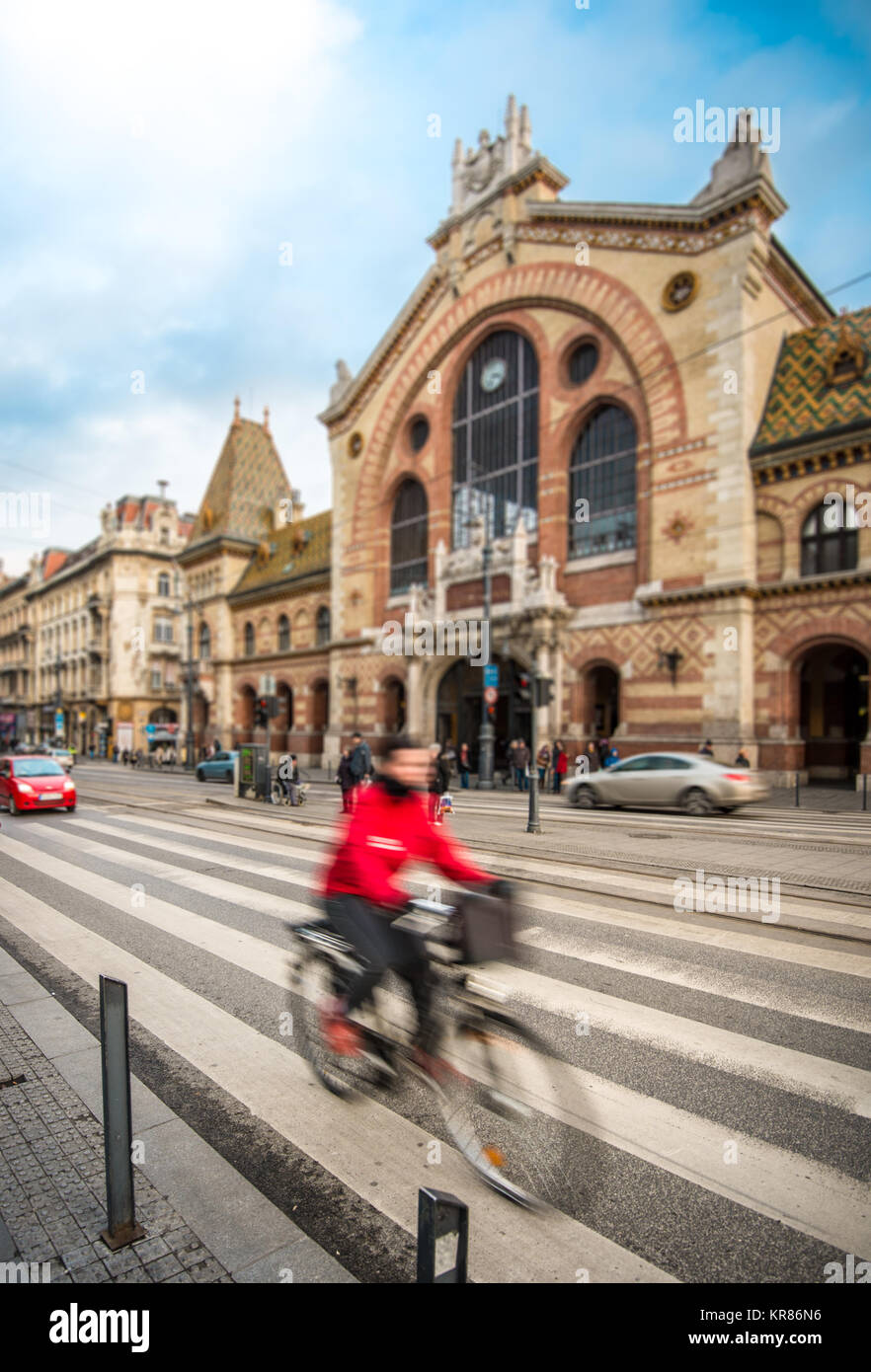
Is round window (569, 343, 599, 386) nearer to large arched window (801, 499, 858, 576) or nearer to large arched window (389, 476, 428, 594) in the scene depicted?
large arched window (389, 476, 428, 594)

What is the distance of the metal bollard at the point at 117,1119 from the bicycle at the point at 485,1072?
1.18m

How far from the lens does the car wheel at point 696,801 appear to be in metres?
14.5

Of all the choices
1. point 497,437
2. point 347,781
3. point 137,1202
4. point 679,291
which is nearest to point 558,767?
point 347,781

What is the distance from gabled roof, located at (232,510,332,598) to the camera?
37281 mm

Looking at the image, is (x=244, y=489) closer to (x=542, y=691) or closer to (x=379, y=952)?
(x=542, y=691)

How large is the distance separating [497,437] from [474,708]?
1032cm

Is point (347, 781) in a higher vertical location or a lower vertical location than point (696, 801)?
higher

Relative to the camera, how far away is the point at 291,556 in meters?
40.0

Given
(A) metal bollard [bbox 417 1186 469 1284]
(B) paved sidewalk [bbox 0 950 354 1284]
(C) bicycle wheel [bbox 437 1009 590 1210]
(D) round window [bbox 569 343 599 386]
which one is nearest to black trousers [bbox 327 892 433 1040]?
(C) bicycle wheel [bbox 437 1009 590 1210]

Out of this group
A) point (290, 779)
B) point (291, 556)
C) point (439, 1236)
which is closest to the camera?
point (439, 1236)

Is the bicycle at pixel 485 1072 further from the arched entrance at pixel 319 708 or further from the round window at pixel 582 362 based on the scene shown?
the arched entrance at pixel 319 708
